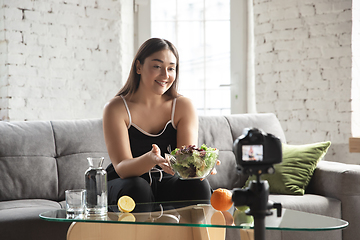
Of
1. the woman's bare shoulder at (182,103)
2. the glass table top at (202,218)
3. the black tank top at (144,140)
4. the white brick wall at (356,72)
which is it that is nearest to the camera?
the glass table top at (202,218)

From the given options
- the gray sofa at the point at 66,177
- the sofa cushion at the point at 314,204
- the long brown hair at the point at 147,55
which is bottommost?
the sofa cushion at the point at 314,204

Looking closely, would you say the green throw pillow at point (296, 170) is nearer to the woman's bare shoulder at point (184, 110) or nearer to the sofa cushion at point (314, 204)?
the sofa cushion at point (314, 204)

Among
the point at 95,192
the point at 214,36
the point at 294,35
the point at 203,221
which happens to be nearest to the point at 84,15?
the point at 214,36

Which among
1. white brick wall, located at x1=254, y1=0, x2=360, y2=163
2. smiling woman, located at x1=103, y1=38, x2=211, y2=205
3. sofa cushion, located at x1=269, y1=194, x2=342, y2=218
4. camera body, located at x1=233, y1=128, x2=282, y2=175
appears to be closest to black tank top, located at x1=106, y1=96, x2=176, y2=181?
smiling woman, located at x1=103, y1=38, x2=211, y2=205

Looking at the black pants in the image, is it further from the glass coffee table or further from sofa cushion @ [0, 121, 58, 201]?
sofa cushion @ [0, 121, 58, 201]

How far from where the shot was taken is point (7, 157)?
206 cm

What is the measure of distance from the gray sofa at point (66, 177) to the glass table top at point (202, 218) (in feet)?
1.88

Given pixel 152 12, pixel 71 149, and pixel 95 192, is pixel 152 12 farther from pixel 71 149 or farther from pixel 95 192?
pixel 95 192

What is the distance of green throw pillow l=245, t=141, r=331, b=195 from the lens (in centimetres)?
214

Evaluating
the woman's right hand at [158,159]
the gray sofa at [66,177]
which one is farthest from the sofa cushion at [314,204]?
the woman's right hand at [158,159]

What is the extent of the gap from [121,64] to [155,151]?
6.14ft

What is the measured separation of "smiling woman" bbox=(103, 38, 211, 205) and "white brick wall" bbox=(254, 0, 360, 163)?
1.53 metres

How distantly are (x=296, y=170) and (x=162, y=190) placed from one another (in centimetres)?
93

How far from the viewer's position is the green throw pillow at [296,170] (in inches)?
84.4
